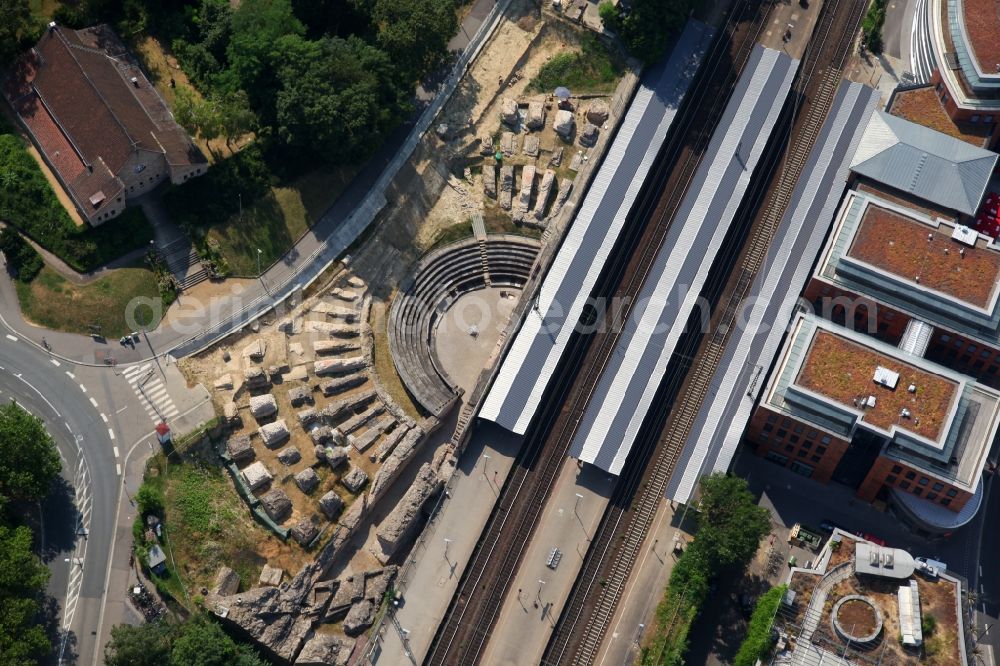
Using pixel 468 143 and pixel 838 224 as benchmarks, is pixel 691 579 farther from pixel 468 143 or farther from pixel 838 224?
pixel 468 143

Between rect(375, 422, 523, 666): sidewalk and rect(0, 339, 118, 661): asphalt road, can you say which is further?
rect(375, 422, 523, 666): sidewalk

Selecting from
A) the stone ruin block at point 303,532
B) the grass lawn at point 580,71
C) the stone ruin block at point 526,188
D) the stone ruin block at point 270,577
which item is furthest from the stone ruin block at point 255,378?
the grass lawn at point 580,71

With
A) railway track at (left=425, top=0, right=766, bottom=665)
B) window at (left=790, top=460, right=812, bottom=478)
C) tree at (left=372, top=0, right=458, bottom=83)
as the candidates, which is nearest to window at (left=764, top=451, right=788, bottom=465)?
window at (left=790, top=460, right=812, bottom=478)

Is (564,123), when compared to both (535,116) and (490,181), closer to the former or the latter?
(535,116)

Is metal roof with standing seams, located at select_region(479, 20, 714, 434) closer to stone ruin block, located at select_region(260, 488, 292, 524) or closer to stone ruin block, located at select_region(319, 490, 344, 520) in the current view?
stone ruin block, located at select_region(319, 490, 344, 520)

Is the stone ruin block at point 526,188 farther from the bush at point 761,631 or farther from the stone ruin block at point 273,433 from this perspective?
the bush at point 761,631

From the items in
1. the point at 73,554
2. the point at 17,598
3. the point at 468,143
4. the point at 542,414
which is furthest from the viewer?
the point at 468,143

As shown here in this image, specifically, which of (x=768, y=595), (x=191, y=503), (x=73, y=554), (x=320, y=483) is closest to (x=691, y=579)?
(x=768, y=595)
